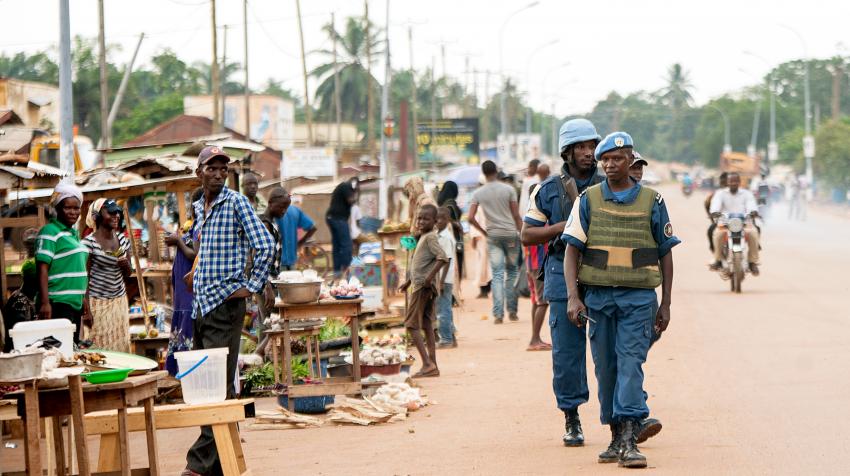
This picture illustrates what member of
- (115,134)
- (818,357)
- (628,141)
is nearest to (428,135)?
(115,134)

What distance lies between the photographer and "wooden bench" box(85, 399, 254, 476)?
7289 millimetres

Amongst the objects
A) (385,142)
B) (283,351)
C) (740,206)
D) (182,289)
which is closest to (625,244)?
(182,289)

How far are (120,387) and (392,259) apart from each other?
12.2 m

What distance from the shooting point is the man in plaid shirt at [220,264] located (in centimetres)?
773

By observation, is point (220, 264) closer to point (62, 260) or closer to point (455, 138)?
point (62, 260)

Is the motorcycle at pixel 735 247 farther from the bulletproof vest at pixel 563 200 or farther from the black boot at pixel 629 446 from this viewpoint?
the black boot at pixel 629 446

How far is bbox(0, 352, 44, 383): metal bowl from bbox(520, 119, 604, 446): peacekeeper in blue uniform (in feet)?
11.0

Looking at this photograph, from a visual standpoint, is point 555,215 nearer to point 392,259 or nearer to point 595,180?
point 595,180

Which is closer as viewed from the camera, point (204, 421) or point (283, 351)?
point (204, 421)

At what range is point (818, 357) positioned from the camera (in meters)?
12.4

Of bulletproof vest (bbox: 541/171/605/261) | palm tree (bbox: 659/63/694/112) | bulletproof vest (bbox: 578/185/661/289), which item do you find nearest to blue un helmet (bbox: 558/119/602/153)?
bulletproof vest (bbox: 541/171/605/261)

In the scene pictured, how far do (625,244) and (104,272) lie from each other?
529 cm

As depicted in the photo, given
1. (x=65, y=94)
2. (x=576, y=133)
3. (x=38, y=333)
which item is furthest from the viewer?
(x=65, y=94)

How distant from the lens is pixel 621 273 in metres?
7.68
